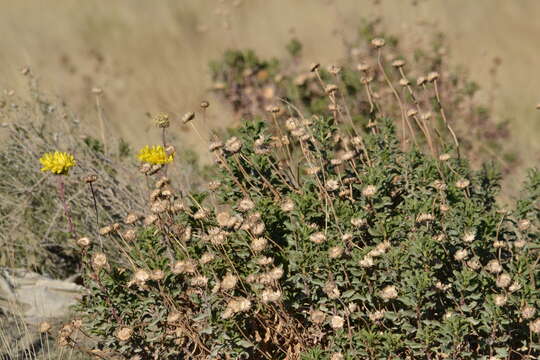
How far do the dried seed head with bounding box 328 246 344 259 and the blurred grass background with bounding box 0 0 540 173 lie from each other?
3.58 metres

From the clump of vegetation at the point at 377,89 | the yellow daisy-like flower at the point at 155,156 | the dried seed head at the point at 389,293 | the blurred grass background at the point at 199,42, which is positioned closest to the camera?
the dried seed head at the point at 389,293

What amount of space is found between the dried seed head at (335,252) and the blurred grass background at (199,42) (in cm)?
358

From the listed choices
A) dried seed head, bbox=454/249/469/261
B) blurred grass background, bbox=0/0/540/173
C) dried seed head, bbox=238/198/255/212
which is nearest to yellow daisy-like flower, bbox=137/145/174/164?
dried seed head, bbox=238/198/255/212

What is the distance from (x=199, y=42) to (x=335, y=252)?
26.3 feet

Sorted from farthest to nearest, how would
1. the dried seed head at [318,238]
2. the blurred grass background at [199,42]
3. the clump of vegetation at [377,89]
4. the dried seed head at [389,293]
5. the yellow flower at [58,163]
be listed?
the blurred grass background at [199,42]
the clump of vegetation at [377,89]
the yellow flower at [58,163]
the dried seed head at [318,238]
the dried seed head at [389,293]

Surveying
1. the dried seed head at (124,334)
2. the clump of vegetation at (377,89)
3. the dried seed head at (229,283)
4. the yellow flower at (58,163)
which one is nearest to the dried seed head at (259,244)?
the dried seed head at (229,283)

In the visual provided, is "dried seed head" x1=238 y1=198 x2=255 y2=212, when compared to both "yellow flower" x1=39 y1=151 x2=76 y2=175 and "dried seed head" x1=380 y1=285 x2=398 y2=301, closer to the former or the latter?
"dried seed head" x1=380 y1=285 x2=398 y2=301

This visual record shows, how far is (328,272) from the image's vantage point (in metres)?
2.52

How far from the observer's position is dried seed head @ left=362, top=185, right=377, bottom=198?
2643 millimetres

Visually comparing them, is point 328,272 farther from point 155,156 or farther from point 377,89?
point 377,89

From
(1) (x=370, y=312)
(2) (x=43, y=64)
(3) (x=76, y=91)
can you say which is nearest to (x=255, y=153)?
(1) (x=370, y=312)

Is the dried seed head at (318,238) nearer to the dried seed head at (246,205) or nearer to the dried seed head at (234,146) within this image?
the dried seed head at (246,205)

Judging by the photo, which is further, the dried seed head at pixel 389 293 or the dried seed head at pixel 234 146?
the dried seed head at pixel 234 146

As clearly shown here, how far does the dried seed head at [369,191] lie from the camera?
264 cm
